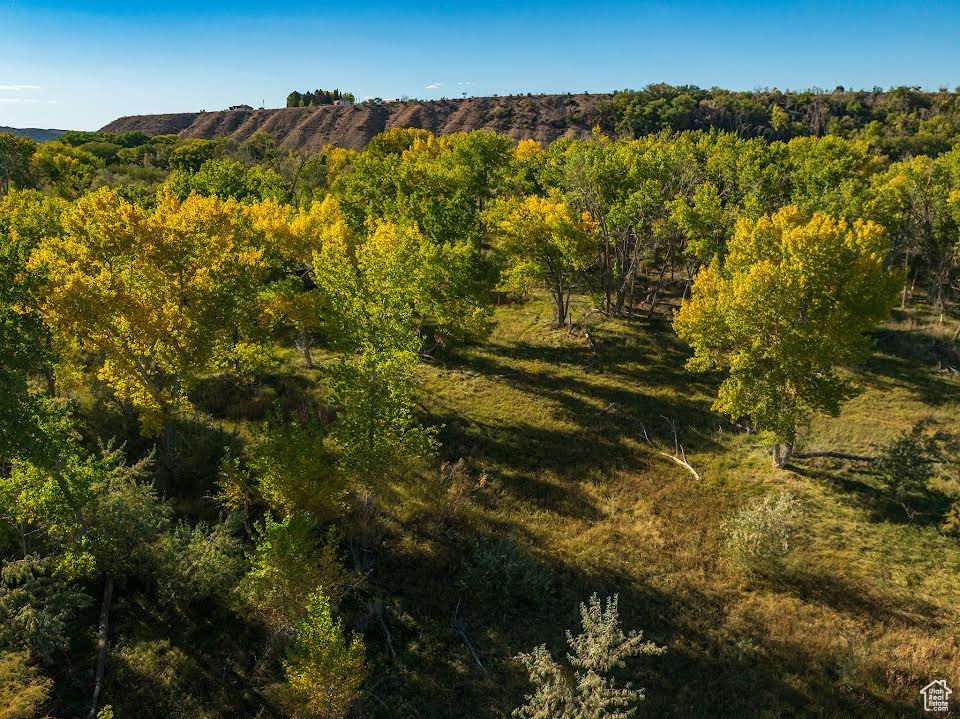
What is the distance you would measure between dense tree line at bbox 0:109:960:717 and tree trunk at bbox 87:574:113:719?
9 centimetres

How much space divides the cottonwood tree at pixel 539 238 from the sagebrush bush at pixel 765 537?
2290cm

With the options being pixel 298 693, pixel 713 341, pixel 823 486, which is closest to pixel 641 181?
pixel 713 341

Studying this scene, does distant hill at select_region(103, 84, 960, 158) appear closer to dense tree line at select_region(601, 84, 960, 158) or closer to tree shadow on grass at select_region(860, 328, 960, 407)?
dense tree line at select_region(601, 84, 960, 158)

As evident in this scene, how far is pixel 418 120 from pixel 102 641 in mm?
184476

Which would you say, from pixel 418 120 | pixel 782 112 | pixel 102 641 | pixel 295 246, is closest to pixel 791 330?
pixel 102 641

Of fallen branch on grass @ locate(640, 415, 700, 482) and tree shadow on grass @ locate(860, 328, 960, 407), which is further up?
tree shadow on grass @ locate(860, 328, 960, 407)

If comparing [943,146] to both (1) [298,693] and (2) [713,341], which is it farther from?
(1) [298,693]

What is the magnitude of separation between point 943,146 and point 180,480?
12577 centimetres

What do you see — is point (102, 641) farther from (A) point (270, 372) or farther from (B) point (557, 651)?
(A) point (270, 372)

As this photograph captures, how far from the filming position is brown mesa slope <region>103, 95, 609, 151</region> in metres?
161

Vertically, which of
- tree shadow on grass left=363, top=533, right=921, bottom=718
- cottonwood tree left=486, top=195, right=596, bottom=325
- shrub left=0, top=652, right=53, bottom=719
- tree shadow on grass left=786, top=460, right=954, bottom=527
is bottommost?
tree shadow on grass left=363, top=533, right=921, bottom=718

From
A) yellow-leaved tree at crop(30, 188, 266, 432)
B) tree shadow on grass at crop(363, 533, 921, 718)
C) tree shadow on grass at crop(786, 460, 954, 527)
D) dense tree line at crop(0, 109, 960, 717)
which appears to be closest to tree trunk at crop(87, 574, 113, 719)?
dense tree line at crop(0, 109, 960, 717)

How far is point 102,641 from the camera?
1466cm

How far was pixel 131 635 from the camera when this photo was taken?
15328 mm
